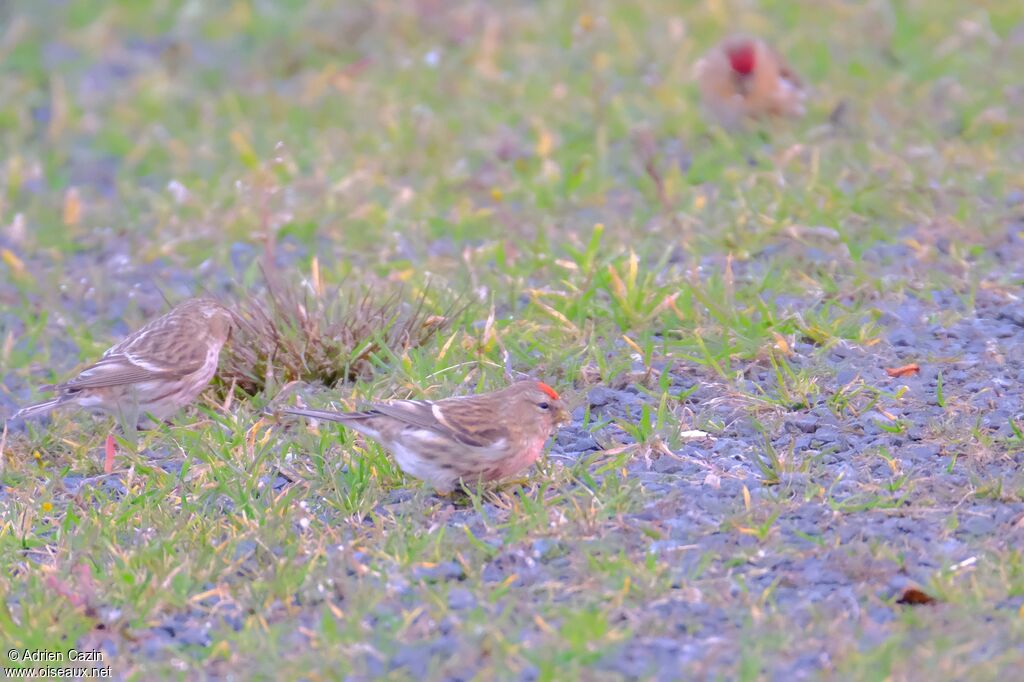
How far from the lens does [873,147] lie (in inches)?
325

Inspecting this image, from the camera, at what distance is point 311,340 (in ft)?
20.4

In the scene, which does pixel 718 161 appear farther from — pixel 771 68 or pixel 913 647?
pixel 913 647

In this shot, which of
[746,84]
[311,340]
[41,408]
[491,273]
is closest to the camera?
[41,408]

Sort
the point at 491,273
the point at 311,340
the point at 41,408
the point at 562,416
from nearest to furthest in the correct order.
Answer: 1. the point at 562,416
2. the point at 41,408
3. the point at 311,340
4. the point at 491,273

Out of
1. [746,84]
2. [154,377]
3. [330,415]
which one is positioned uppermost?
[746,84]

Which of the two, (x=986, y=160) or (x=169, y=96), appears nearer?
(x=986, y=160)

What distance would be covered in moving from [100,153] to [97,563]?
16.8ft

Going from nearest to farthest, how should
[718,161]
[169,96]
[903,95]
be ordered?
[718,161], [903,95], [169,96]

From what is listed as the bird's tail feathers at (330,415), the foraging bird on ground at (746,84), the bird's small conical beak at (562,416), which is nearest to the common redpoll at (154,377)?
the bird's tail feathers at (330,415)

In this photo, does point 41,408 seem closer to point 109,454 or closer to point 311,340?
point 109,454

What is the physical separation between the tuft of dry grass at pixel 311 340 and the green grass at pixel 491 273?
84mm

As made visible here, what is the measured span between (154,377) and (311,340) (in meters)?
0.64

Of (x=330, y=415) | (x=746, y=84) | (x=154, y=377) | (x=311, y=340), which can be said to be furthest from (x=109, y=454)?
(x=746, y=84)

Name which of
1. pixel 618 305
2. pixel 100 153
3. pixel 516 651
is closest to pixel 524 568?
pixel 516 651
